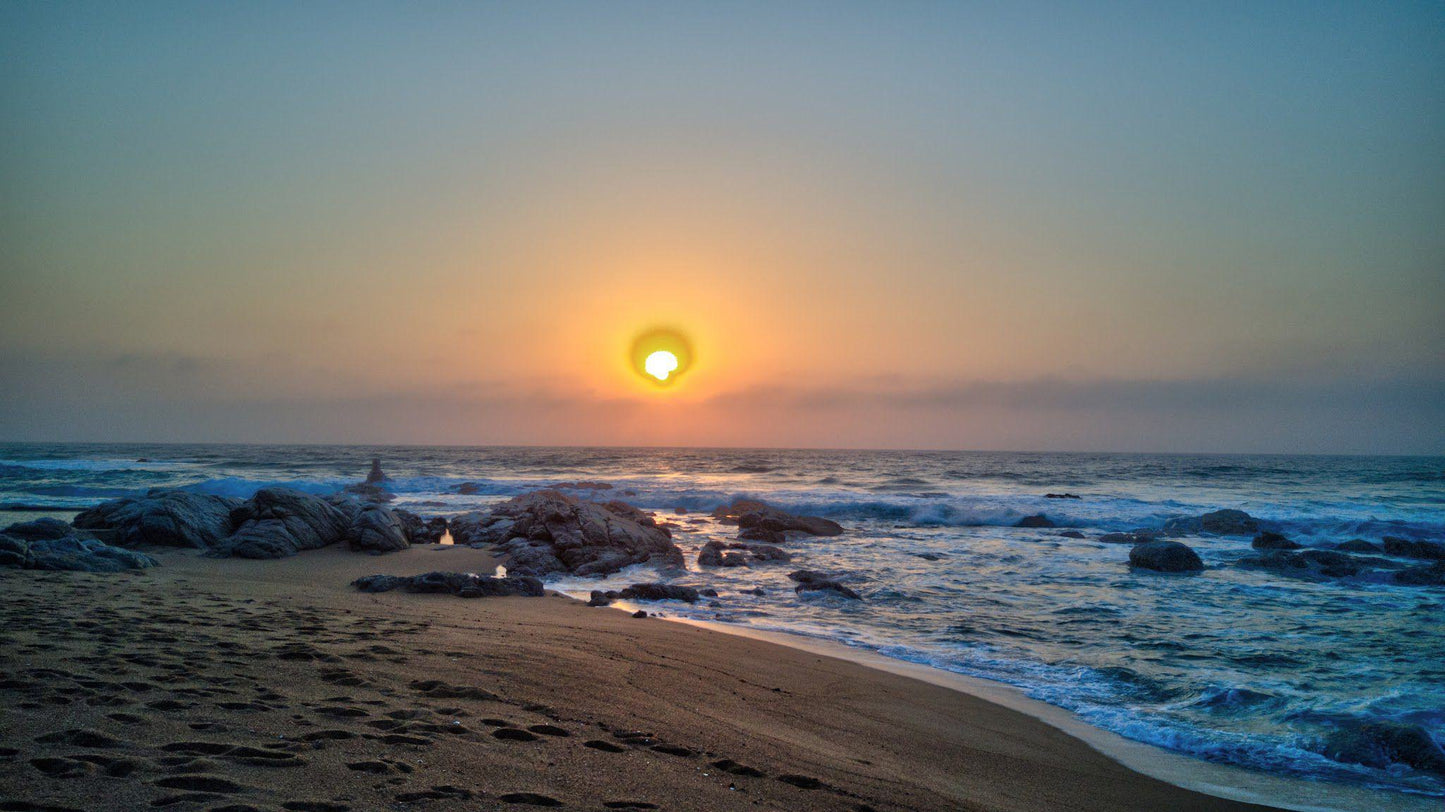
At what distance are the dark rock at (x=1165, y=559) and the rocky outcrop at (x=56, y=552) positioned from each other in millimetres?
20694

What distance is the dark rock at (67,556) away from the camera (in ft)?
34.4

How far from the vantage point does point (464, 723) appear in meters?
4.74

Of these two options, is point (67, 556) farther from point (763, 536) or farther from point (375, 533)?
point (763, 536)

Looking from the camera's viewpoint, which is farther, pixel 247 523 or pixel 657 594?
pixel 247 523

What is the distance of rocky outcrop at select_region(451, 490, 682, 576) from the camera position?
16.3m

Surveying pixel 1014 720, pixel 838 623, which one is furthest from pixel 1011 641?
pixel 1014 720

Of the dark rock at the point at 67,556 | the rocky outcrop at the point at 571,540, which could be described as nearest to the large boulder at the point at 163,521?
the dark rock at the point at 67,556

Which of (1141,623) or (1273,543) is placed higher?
(1141,623)

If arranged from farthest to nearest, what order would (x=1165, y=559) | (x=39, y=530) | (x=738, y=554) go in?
(x=738, y=554), (x=1165, y=559), (x=39, y=530)

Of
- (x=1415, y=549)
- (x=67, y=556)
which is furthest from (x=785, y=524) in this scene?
(x=67, y=556)

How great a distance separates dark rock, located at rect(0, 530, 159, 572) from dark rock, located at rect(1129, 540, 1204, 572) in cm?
2071

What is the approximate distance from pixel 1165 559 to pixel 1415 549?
32.8ft

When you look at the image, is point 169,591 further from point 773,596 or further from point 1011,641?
point 1011,641

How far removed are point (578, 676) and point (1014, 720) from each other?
13.6ft
